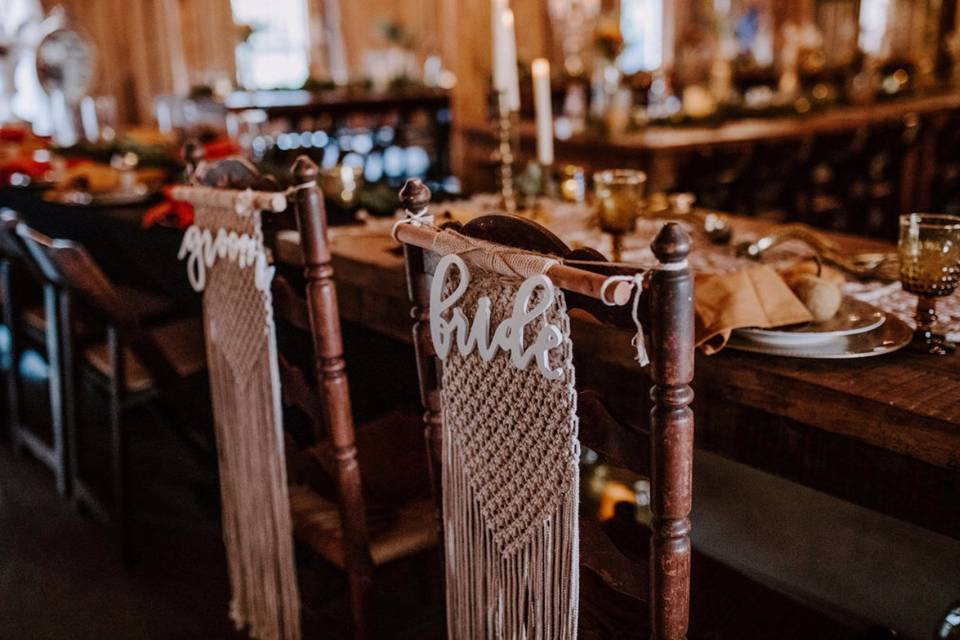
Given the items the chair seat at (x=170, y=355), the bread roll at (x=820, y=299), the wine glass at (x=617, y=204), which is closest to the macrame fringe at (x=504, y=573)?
the bread roll at (x=820, y=299)

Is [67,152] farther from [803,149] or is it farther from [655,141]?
[803,149]

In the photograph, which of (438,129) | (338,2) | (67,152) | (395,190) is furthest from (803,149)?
(338,2)

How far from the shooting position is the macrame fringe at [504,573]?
3.09 feet

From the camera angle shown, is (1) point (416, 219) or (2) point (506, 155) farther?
(2) point (506, 155)

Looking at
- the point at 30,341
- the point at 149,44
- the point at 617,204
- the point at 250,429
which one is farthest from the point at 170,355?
the point at 149,44

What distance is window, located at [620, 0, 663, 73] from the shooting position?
37.7 feet

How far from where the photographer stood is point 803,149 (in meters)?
4.12

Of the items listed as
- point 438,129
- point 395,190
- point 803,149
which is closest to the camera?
point 395,190

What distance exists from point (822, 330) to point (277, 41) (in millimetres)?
9932

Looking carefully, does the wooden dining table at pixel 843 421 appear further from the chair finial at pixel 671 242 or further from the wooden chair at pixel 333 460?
the wooden chair at pixel 333 460

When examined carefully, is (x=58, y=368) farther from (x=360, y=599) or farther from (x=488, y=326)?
(x=488, y=326)

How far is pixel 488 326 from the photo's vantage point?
0.94 metres

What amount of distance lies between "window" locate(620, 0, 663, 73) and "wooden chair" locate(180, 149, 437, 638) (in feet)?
35.0

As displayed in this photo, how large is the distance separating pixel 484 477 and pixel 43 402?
107 inches
